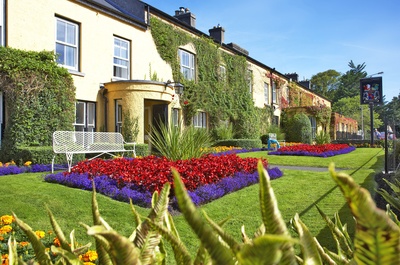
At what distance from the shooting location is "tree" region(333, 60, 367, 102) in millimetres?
76125

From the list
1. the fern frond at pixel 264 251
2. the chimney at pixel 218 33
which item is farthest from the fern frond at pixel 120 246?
the chimney at pixel 218 33

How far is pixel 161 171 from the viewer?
6.23 m

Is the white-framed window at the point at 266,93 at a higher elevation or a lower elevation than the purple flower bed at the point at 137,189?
higher

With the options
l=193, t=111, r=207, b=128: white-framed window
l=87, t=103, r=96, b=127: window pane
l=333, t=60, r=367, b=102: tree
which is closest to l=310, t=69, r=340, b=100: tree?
l=333, t=60, r=367, b=102: tree

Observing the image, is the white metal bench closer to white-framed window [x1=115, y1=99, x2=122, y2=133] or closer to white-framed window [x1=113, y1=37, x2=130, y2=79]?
white-framed window [x1=115, y1=99, x2=122, y2=133]

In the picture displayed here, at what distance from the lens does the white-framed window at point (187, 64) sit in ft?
61.7

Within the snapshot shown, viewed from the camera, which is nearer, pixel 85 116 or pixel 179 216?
pixel 179 216

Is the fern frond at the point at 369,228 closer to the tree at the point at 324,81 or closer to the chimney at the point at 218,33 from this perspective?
the chimney at the point at 218,33

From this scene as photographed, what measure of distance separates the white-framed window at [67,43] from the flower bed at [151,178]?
280 inches

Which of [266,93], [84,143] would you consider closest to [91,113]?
[84,143]

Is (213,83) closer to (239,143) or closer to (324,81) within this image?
(239,143)

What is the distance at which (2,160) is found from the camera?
10.4 meters

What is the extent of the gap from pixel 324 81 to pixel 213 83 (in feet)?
206

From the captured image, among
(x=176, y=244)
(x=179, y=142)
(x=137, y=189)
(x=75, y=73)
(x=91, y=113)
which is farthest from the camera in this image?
(x=91, y=113)
